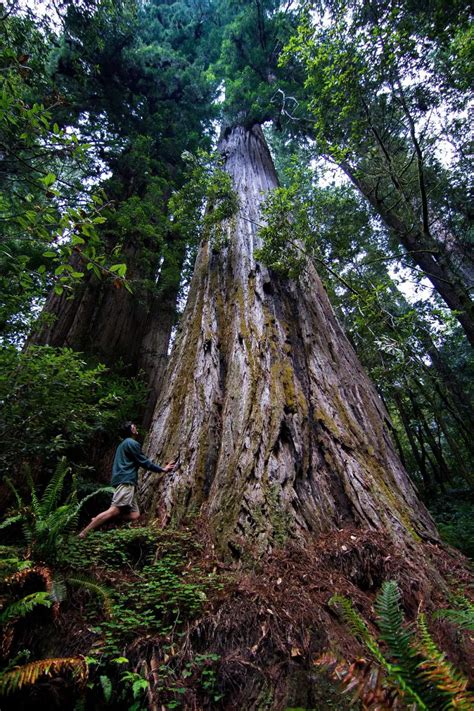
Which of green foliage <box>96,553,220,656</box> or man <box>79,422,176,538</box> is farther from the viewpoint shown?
man <box>79,422,176,538</box>

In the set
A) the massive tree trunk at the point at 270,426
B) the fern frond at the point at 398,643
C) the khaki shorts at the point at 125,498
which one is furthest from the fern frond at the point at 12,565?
the fern frond at the point at 398,643

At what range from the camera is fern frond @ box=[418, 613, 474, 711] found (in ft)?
3.20

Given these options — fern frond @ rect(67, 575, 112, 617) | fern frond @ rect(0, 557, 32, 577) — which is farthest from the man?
fern frond @ rect(0, 557, 32, 577)

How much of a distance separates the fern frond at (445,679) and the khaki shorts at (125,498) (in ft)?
9.32

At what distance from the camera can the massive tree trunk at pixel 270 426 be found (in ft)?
8.84

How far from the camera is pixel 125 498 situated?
3387 mm

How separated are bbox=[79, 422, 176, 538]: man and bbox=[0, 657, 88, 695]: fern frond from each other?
1.67 meters

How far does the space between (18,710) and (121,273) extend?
232cm

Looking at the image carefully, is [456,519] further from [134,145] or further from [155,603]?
Answer: [134,145]

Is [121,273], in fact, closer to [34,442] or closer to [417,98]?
[34,442]

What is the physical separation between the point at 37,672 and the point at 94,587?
1.70 feet

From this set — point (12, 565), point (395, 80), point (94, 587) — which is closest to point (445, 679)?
point (94, 587)

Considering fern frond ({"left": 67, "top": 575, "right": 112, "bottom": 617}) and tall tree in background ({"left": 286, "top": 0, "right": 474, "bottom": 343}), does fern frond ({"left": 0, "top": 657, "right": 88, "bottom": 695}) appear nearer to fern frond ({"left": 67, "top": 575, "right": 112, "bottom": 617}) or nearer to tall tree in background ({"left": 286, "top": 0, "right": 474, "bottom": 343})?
fern frond ({"left": 67, "top": 575, "right": 112, "bottom": 617})

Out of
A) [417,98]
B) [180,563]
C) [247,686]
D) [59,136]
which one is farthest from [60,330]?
[417,98]
